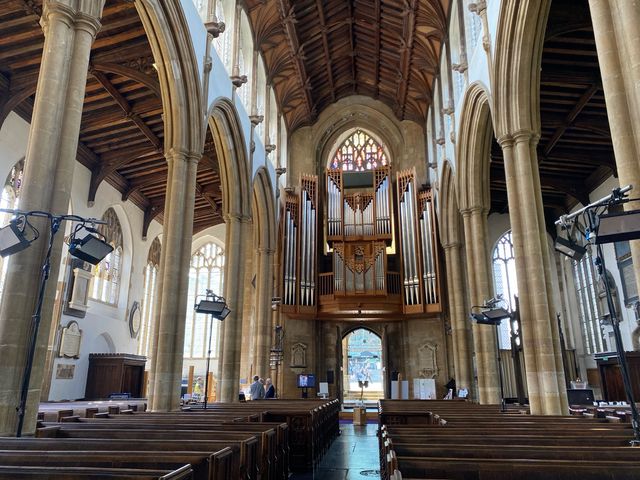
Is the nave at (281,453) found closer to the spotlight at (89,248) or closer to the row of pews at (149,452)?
the row of pews at (149,452)

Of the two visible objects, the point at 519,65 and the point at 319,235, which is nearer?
the point at 519,65

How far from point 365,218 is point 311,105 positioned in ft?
16.5

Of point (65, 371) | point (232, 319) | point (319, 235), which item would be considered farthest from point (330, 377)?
point (65, 371)

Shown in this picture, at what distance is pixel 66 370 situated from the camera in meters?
12.7

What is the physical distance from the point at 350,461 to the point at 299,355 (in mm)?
9414

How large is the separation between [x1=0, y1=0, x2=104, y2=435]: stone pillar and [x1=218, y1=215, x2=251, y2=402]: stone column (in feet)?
20.4

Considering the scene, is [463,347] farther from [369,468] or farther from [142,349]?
[142,349]

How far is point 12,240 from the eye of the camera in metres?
4.21

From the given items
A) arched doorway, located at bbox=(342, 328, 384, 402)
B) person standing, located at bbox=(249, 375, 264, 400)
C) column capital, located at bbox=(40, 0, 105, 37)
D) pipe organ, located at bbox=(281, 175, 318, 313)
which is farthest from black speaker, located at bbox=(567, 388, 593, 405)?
arched doorway, located at bbox=(342, 328, 384, 402)

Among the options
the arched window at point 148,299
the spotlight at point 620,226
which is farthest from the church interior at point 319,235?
the arched window at point 148,299

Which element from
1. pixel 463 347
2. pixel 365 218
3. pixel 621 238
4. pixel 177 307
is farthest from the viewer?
pixel 365 218

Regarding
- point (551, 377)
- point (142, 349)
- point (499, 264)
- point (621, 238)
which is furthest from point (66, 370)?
point (499, 264)

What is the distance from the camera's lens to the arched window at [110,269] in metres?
14.4

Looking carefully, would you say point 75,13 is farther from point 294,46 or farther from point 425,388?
point 425,388
